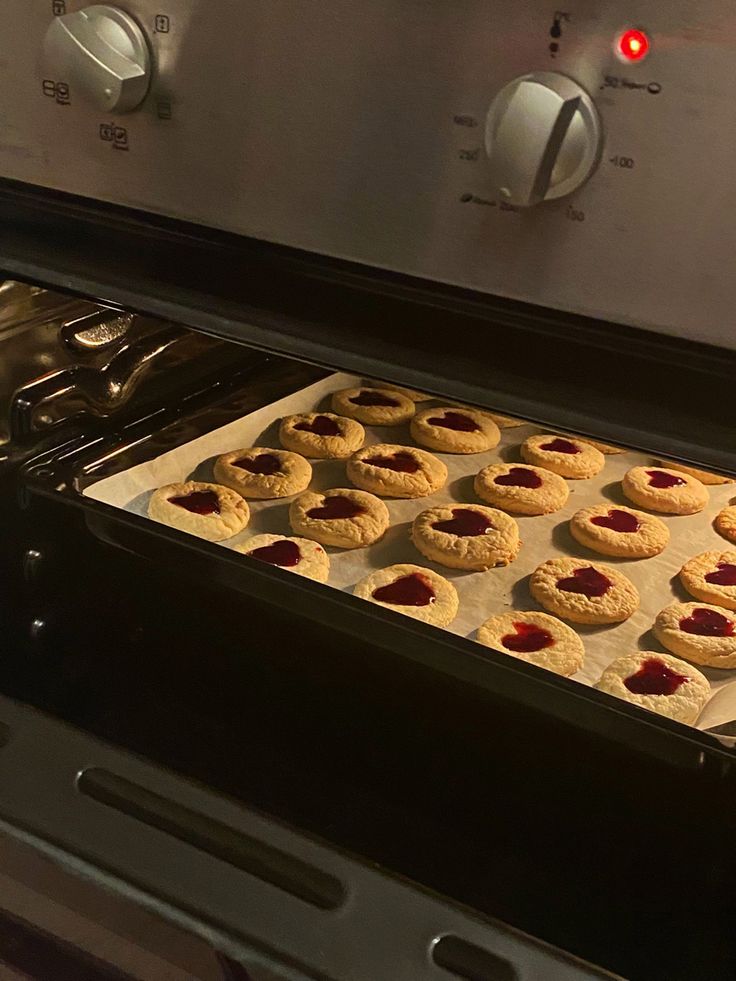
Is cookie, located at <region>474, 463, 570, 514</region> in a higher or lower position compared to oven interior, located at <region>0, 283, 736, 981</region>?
lower

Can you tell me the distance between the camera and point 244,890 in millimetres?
558

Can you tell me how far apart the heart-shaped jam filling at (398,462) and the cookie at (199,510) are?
0.16 m

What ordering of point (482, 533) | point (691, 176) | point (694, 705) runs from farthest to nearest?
point (482, 533) < point (694, 705) < point (691, 176)

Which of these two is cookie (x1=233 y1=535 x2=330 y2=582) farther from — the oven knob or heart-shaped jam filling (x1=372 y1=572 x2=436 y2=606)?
the oven knob

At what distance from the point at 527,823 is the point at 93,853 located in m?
0.26

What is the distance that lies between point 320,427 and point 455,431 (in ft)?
0.51

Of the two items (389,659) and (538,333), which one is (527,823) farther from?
(538,333)

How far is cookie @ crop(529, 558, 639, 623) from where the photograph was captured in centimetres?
100

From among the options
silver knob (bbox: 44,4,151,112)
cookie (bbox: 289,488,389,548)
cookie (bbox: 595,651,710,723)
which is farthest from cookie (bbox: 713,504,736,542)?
silver knob (bbox: 44,4,151,112)

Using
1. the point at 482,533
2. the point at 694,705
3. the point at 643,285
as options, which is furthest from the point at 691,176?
the point at 482,533

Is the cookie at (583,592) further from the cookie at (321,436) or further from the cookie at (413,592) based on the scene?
the cookie at (321,436)

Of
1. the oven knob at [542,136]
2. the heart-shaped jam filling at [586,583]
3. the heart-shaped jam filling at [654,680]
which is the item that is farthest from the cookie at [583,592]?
the oven knob at [542,136]

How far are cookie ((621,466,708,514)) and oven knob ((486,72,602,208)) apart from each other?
2.33ft

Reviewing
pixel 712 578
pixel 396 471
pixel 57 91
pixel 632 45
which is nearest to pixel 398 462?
pixel 396 471
